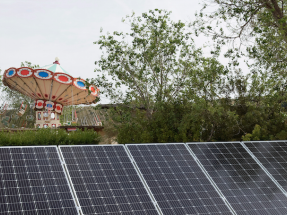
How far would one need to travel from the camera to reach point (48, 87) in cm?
3588

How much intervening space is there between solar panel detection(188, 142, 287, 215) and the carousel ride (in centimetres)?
2414

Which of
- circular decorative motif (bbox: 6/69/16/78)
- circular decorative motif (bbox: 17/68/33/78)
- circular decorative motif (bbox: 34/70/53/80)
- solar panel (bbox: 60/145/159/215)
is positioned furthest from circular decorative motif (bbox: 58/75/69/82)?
solar panel (bbox: 60/145/159/215)

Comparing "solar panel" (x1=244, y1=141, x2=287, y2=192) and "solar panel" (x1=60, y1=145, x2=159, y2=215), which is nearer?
"solar panel" (x1=60, y1=145, x2=159, y2=215)

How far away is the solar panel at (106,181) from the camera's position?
6.91 metres

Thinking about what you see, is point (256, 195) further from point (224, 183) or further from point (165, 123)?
point (165, 123)

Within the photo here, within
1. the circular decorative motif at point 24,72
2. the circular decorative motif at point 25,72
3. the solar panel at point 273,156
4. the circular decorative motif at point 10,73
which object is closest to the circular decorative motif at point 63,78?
the circular decorative motif at point 25,72

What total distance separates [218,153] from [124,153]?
308 cm

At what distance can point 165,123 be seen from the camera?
16.5m

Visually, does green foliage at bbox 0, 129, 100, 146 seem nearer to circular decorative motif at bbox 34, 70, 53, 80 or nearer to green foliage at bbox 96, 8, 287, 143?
green foliage at bbox 96, 8, 287, 143

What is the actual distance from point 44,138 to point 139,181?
41.0 ft

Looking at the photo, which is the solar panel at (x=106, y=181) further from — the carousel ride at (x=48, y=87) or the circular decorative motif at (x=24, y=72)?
the circular decorative motif at (x=24, y=72)

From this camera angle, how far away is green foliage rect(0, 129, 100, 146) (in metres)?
17.8

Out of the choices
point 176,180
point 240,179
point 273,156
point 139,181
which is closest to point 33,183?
point 139,181

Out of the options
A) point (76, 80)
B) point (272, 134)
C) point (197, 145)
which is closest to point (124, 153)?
point (197, 145)
